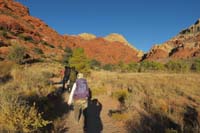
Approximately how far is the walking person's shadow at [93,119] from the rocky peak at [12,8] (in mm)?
80646

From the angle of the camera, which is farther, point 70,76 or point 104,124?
point 70,76

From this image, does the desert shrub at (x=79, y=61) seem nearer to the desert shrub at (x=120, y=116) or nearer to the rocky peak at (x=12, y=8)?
the desert shrub at (x=120, y=116)

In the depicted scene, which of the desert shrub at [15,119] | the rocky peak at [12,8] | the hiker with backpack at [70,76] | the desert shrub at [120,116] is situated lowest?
Answer: the desert shrub at [120,116]

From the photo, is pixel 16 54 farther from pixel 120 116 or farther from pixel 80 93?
pixel 80 93

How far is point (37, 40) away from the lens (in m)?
76.9

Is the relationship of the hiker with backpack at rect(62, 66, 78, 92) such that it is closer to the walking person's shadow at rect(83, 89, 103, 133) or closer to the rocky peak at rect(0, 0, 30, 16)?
the walking person's shadow at rect(83, 89, 103, 133)

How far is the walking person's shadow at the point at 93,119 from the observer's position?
7.16 meters

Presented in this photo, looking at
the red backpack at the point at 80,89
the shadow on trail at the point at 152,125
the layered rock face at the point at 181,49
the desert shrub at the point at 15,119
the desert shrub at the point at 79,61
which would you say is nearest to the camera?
the desert shrub at the point at 15,119

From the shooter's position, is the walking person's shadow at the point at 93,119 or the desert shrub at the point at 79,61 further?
the desert shrub at the point at 79,61

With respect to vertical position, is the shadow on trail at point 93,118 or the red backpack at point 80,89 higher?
the red backpack at point 80,89

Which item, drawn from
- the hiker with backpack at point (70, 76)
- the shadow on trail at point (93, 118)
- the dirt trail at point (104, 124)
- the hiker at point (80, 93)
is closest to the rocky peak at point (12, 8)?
the hiker with backpack at point (70, 76)

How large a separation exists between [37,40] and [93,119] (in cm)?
7183

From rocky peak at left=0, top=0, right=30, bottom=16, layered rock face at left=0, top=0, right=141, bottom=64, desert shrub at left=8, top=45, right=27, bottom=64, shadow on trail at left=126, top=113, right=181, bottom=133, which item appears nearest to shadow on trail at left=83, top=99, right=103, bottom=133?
shadow on trail at left=126, top=113, right=181, bottom=133

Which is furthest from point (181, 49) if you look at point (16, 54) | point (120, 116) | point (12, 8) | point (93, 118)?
point (93, 118)
